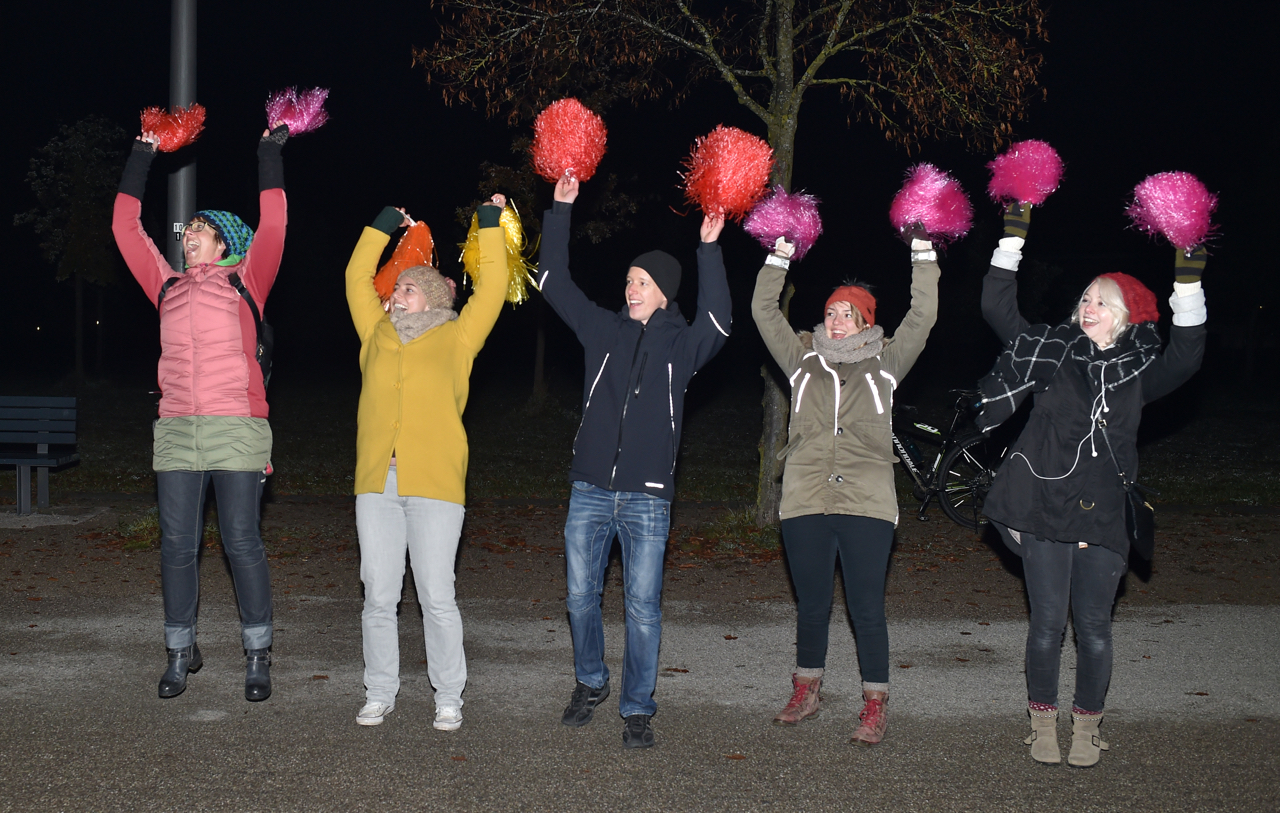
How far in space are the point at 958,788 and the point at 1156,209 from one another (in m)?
2.48

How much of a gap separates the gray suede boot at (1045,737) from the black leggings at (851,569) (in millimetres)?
653

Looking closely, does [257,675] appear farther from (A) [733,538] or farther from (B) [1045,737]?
(A) [733,538]

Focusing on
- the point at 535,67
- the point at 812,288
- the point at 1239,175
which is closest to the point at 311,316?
the point at 812,288

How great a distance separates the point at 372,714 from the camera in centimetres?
496

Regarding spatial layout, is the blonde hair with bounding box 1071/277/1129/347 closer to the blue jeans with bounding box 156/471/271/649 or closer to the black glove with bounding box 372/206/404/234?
the black glove with bounding box 372/206/404/234

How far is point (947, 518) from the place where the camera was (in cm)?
1060

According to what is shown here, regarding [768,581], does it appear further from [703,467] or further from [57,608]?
[703,467]

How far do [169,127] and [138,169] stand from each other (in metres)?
0.29

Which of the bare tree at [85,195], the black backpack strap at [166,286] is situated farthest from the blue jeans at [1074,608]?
the bare tree at [85,195]

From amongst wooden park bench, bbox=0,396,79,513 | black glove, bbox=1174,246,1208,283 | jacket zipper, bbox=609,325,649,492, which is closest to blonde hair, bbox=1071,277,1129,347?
black glove, bbox=1174,246,1208,283

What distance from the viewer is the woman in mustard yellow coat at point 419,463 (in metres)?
4.89

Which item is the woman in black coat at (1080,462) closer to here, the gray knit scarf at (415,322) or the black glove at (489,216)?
the black glove at (489,216)

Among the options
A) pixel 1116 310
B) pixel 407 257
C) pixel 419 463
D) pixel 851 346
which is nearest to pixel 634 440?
pixel 419 463

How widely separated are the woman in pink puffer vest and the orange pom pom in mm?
517
